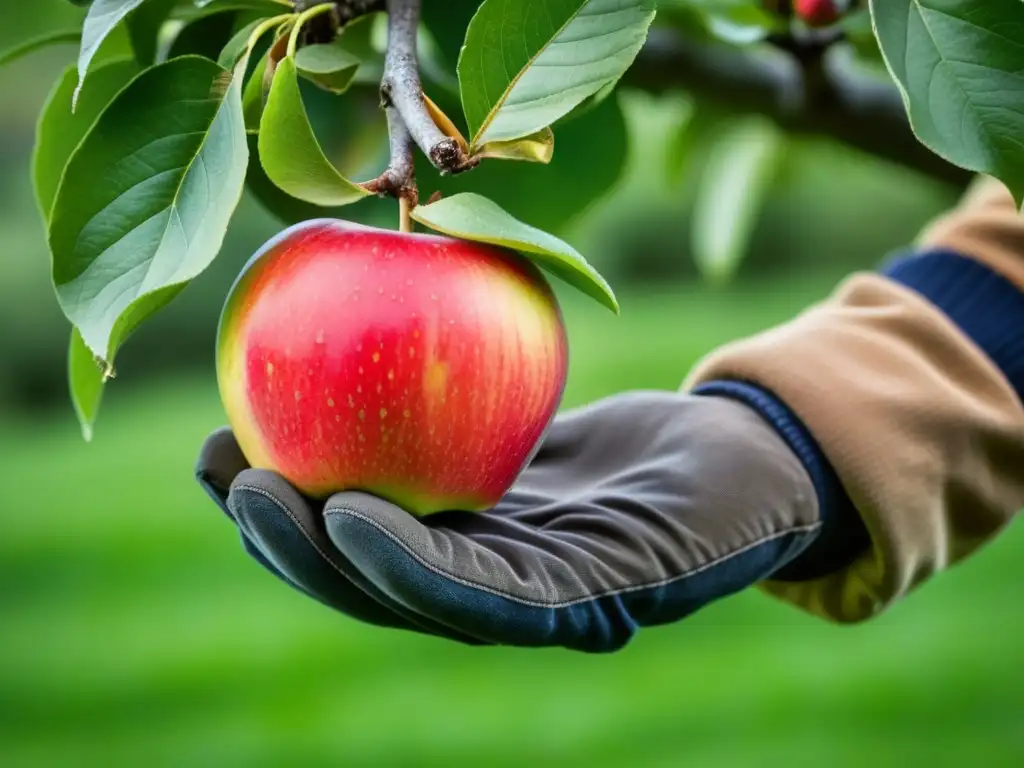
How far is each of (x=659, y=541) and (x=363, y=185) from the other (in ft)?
0.93

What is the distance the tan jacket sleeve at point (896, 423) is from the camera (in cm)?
82

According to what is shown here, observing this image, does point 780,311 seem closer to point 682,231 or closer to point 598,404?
point 682,231

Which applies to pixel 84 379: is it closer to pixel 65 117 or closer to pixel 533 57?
pixel 65 117

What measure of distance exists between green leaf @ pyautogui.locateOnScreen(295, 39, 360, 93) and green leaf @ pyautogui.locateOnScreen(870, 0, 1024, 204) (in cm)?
23

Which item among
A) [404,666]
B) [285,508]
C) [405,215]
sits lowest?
[404,666]

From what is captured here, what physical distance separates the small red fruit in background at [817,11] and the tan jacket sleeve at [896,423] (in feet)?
0.72

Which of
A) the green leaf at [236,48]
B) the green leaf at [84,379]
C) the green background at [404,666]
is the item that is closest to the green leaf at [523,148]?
the green leaf at [236,48]

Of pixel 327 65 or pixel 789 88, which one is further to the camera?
pixel 789 88

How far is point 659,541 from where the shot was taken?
0.70 meters

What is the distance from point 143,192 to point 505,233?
0.15 meters

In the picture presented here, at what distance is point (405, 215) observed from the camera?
540mm

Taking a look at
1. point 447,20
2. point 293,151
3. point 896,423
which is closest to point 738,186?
point 896,423

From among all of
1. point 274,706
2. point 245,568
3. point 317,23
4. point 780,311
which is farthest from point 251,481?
point 780,311

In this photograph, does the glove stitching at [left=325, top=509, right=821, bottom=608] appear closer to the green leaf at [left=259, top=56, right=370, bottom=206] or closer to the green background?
the green leaf at [left=259, top=56, right=370, bottom=206]
